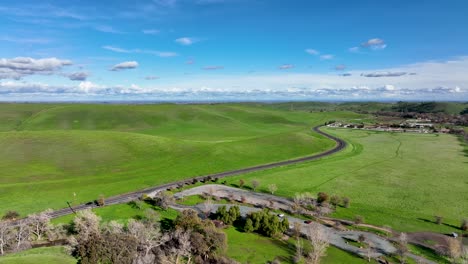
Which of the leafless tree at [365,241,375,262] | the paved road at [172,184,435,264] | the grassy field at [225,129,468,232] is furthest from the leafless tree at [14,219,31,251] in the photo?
the leafless tree at [365,241,375,262]

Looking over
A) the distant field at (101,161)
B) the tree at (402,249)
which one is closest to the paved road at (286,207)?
the tree at (402,249)

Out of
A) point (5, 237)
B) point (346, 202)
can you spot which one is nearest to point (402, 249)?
point (346, 202)

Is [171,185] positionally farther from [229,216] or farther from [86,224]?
[86,224]

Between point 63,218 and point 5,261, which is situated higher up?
point 5,261

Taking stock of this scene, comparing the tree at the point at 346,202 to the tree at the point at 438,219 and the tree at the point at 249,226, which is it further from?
the tree at the point at 249,226

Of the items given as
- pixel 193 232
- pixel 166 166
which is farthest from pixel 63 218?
pixel 166 166

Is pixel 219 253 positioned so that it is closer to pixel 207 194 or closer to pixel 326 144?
pixel 207 194
